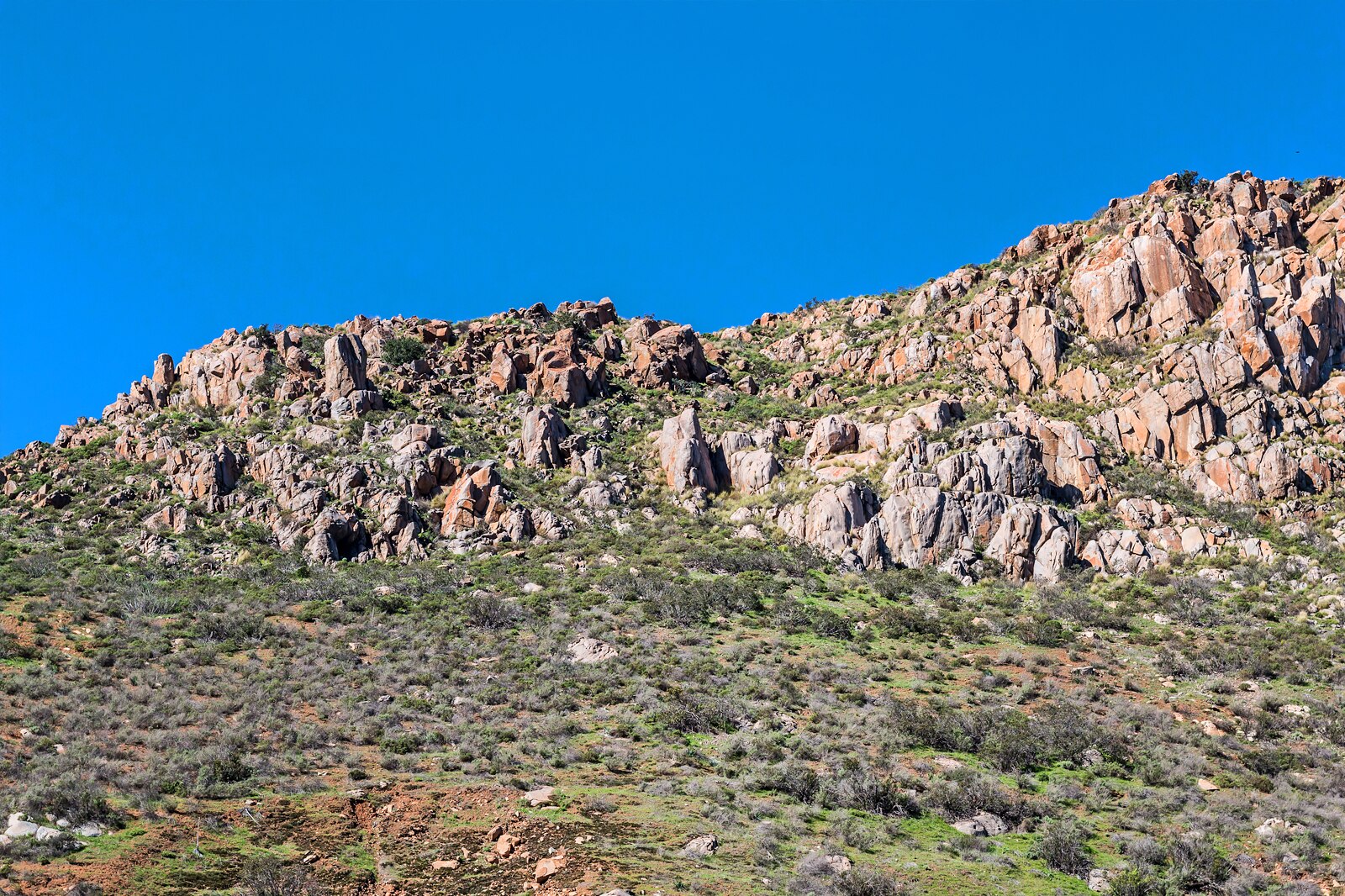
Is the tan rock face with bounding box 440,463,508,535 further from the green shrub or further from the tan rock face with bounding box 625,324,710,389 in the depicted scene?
the tan rock face with bounding box 625,324,710,389

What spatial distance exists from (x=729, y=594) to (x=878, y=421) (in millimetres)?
22580

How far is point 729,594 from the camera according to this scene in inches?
1933

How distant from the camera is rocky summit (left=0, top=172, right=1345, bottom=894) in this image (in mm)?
23000

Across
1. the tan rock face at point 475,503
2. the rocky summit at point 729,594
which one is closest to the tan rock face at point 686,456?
the rocky summit at point 729,594

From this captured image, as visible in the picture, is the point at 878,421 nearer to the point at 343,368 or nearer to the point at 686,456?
the point at 686,456

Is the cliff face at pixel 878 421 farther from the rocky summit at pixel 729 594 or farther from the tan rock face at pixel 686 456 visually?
the rocky summit at pixel 729 594

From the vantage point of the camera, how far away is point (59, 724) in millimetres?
29562

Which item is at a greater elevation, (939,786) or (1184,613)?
(1184,613)

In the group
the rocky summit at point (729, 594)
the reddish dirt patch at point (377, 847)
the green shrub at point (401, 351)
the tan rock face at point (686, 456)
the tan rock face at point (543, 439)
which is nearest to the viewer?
the reddish dirt patch at point (377, 847)

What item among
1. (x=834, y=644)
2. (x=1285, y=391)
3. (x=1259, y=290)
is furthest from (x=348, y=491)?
(x=1259, y=290)

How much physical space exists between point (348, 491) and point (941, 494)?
40471 millimetres

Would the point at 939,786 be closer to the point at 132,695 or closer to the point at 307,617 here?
the point at 132,695

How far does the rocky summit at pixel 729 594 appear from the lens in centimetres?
2300

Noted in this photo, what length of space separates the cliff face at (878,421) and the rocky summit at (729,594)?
1.06 feet
